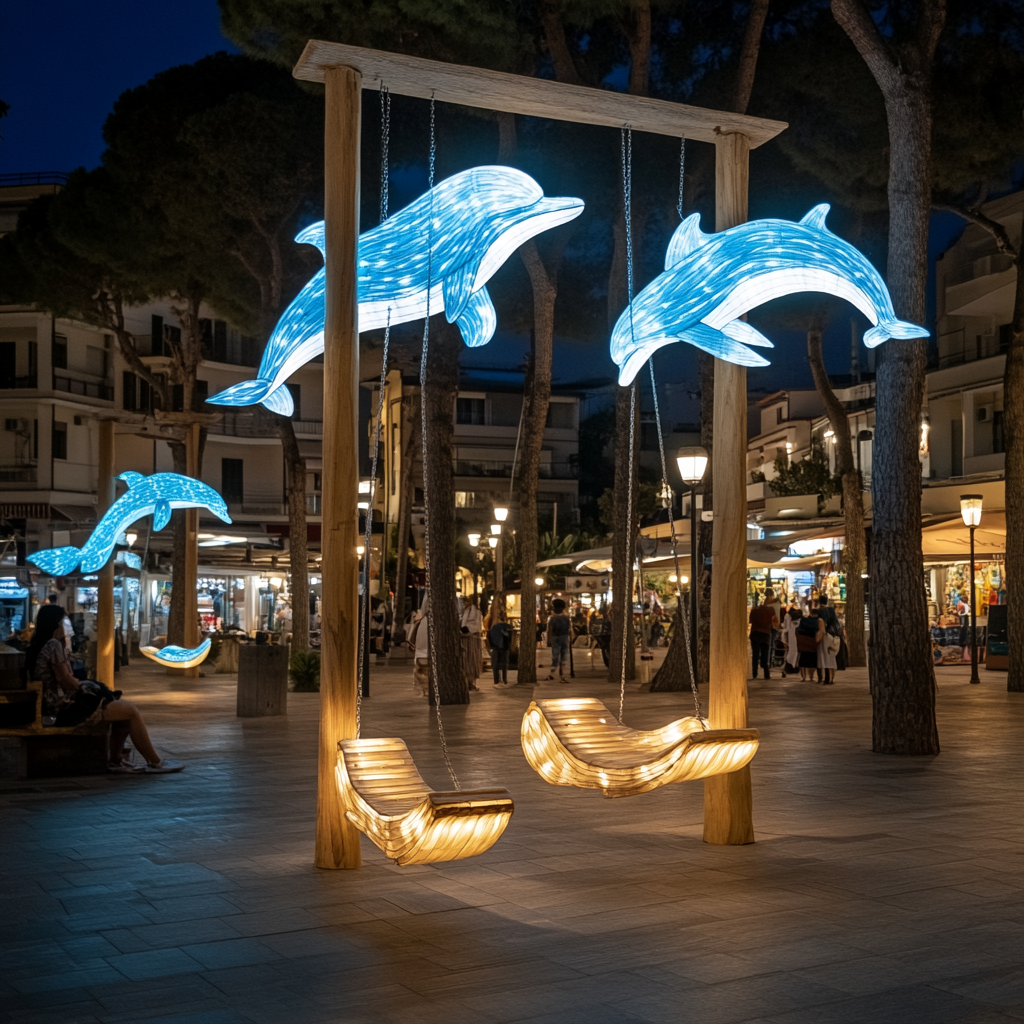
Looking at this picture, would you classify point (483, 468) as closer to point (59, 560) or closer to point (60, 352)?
point (60, 352)

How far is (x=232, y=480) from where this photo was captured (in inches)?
2131

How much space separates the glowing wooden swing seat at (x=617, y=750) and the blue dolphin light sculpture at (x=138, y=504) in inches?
389

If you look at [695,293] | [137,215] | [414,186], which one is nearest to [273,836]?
[695,293]

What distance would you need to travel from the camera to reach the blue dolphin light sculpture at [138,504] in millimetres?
17422

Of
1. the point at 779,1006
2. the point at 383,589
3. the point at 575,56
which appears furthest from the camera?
the point at 383,589

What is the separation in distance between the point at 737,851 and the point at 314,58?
17.4ft

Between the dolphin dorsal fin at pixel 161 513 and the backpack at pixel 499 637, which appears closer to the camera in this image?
the dolphin dorsal fin at pixel 161 513

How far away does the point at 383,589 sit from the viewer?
1373 inches

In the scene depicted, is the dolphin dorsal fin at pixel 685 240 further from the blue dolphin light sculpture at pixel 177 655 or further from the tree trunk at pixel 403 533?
the tree trunk at pixel 403 533

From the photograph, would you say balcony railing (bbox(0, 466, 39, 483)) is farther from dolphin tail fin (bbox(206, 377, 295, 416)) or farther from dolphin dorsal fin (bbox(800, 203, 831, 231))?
dolphin dorsal fin (bbox(800, 203, 831, 231))

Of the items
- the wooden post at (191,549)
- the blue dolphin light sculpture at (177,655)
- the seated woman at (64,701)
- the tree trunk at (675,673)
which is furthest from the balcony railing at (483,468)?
the seated woman at (64,701)

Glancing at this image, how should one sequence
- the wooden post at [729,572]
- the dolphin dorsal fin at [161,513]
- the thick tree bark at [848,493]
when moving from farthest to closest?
the thick tree bark at [848,493] < the dolphin dorsal fin at [161,513] < the wooden post at [729,572]

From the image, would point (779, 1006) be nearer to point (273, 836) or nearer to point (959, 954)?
point (959, 954)

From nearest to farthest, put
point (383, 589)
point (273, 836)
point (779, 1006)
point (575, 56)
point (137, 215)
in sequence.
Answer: point (779, 1006) < point (273, 836) < point (575, 56) < point (137, 215) < point (383, 589)
